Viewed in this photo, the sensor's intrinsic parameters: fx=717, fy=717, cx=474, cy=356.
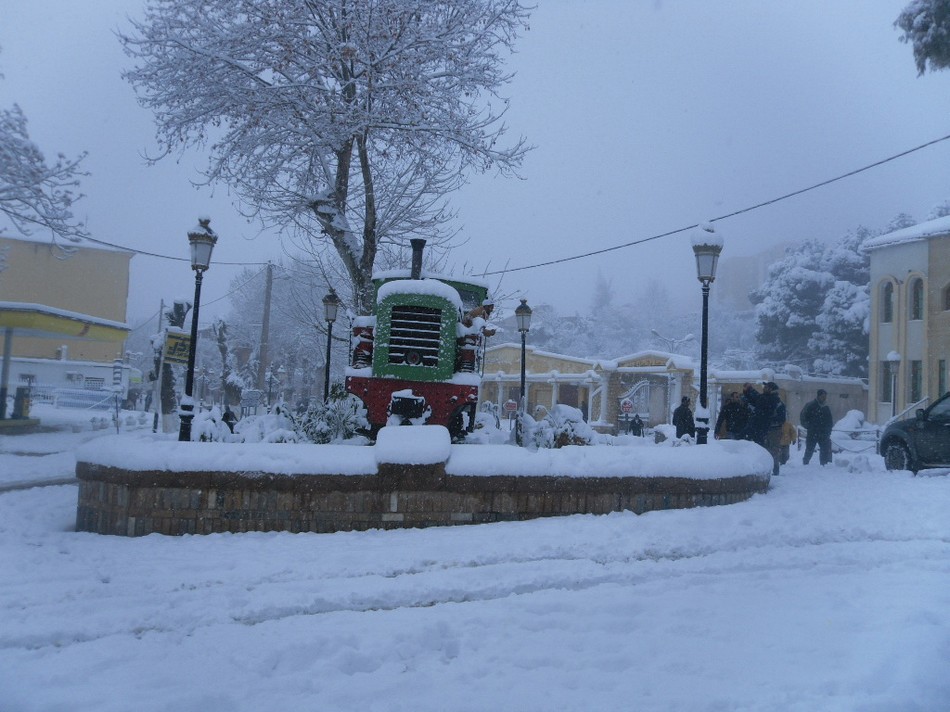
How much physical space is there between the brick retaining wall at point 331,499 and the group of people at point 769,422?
520 centimetres

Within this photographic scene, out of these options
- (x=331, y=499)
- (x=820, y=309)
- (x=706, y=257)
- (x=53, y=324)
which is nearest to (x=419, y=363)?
(x=331, y=499)

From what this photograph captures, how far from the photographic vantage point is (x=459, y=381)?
8961 mm

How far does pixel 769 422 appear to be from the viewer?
12.0 meters

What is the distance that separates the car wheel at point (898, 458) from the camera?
11.9 meters

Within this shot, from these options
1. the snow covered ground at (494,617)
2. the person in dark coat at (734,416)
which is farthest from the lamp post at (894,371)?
the snow covered ground at (494,617)

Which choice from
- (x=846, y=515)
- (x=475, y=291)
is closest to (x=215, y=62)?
(x=475, y=291)

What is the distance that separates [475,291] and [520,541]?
15.7 feet

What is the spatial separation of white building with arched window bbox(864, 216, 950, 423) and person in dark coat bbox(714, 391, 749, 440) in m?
13.4

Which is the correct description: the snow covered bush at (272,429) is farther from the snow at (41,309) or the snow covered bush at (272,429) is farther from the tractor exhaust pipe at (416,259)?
the snow at (41,309)

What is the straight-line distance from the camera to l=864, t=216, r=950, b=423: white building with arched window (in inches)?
917

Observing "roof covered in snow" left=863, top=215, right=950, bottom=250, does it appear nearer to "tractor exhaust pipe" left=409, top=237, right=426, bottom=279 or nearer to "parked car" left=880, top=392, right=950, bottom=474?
"parked car" left=880, top=392, right=950, bottom=474

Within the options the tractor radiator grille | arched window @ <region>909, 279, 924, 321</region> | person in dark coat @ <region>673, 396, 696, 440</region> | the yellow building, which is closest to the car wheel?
person in dark coat @ <region>673, 396, 696, 440</region>

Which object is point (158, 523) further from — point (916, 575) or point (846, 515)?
point (846, 515)

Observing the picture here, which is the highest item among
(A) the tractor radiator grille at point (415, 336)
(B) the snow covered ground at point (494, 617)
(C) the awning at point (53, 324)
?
(C) the awning at point (53, 324)
